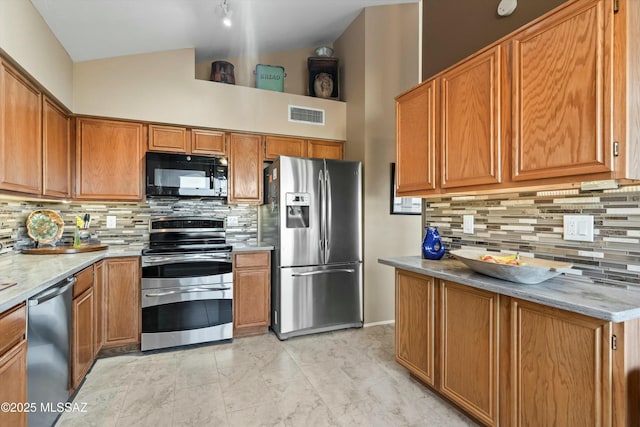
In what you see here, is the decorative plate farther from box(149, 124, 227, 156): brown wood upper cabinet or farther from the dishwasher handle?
the dishwasher handle

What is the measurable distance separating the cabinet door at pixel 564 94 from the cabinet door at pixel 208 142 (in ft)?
8.89

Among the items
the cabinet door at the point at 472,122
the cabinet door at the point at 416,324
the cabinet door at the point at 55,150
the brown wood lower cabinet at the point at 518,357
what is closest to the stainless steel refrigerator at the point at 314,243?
the cabinet door at the point at 416,324

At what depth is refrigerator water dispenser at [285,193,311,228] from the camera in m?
3.12

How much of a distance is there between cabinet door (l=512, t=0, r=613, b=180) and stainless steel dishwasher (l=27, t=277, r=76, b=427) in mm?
2509

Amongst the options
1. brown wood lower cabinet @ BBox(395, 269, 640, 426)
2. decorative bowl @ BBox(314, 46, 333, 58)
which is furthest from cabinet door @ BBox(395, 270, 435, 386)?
decorative bowl @ BBox(314, 46, 333, 58)

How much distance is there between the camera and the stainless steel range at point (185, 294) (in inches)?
111

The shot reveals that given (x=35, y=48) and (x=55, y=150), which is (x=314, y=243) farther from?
(x=35, y=48)

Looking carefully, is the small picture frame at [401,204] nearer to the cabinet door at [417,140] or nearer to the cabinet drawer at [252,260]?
the cabinet door at [417,140]

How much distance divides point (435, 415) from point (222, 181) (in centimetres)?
268

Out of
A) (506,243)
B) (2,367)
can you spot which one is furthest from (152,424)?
(506,243)

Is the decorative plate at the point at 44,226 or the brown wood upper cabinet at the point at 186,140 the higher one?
the brown wood upper cabinet at the point at 186,140

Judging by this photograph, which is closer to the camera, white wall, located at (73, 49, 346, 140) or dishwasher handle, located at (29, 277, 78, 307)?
dishwasher handle, located at (29, 277, 78, 307)

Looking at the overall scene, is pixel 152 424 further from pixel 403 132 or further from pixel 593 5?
pixel 593 5

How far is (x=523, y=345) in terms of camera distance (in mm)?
1468
